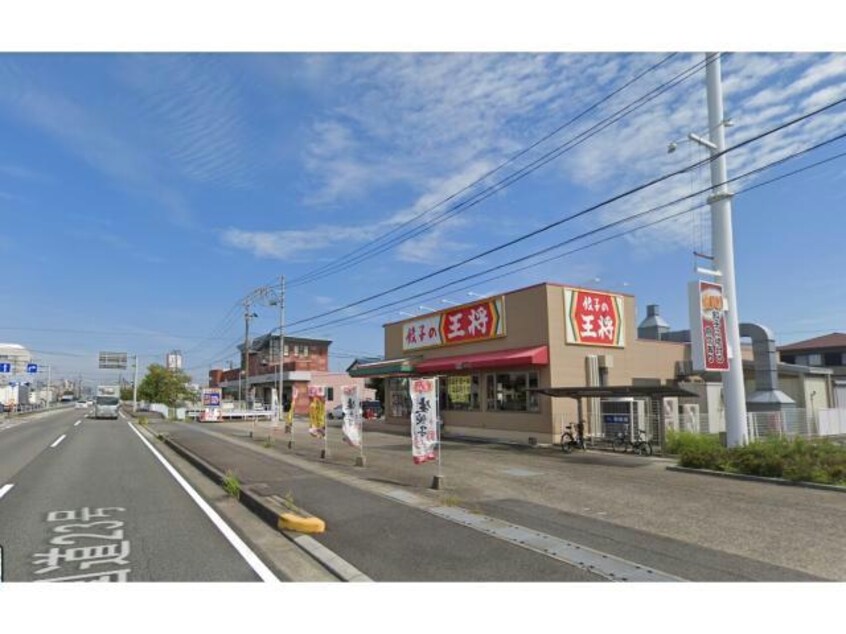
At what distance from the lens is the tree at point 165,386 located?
70.0m

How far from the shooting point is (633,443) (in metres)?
17.0

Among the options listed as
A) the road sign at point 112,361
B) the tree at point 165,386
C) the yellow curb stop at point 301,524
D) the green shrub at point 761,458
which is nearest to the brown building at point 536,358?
the green shrub at point 761,458

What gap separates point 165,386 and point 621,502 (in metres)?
70.4

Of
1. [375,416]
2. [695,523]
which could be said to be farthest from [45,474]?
[375,416]

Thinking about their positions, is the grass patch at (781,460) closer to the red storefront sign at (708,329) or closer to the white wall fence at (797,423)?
the red storefront sign at (708,329)

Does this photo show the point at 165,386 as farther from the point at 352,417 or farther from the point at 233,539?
the point at 233,539

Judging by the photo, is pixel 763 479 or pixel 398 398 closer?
pixel 763 479

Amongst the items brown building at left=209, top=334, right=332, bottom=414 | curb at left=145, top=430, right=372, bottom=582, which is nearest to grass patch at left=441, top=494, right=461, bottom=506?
curb at left=145, top=430, right=372, bottom=582

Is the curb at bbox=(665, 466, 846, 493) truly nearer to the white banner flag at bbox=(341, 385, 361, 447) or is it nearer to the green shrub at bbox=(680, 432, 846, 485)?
the green shrub at bbox=(680, 432, 846, 485)

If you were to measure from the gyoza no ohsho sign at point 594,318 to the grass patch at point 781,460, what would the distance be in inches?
301

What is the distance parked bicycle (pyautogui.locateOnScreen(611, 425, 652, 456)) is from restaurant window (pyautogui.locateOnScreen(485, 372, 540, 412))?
11.3 feet

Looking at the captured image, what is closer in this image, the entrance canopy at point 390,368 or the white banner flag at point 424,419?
the white banner flag at point 424,419

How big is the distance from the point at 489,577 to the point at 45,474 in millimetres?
11444

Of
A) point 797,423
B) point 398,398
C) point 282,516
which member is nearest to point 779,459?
point 797,423
